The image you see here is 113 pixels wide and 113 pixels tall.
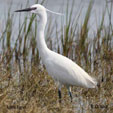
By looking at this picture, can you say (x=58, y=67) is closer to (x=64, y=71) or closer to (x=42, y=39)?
(x=64, y=71)

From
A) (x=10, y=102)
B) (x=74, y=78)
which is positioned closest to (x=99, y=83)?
(x=74, y=78)

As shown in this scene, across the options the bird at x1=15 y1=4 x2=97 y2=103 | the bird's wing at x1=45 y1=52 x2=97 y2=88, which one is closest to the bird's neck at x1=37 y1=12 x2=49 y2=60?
the bird at x1=15 y1=4 x2=97 y2=103

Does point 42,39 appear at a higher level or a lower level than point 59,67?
higher

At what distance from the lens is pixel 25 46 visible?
681 cm

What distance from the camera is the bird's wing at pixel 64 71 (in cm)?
553

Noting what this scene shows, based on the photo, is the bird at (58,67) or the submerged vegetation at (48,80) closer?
the submerged vegetation at (48,80)

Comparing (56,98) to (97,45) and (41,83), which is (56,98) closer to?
(41,83)

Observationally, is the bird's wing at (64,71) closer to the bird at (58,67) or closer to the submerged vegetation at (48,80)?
the bird at (58,67)

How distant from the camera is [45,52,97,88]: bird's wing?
18.1 ft

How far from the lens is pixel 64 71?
5586 millimetres

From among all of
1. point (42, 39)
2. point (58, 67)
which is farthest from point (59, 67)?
point (42, 39)

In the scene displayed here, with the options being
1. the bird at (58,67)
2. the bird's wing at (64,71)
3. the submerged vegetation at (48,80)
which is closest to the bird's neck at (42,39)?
the bird at (58,67)

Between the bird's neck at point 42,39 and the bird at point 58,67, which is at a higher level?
the bird's neck at point 42,39

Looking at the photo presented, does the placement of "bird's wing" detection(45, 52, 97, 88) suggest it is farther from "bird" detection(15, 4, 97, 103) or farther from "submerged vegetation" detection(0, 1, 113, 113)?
"submerged vegetation" detection(0, 1, 113, 113)
